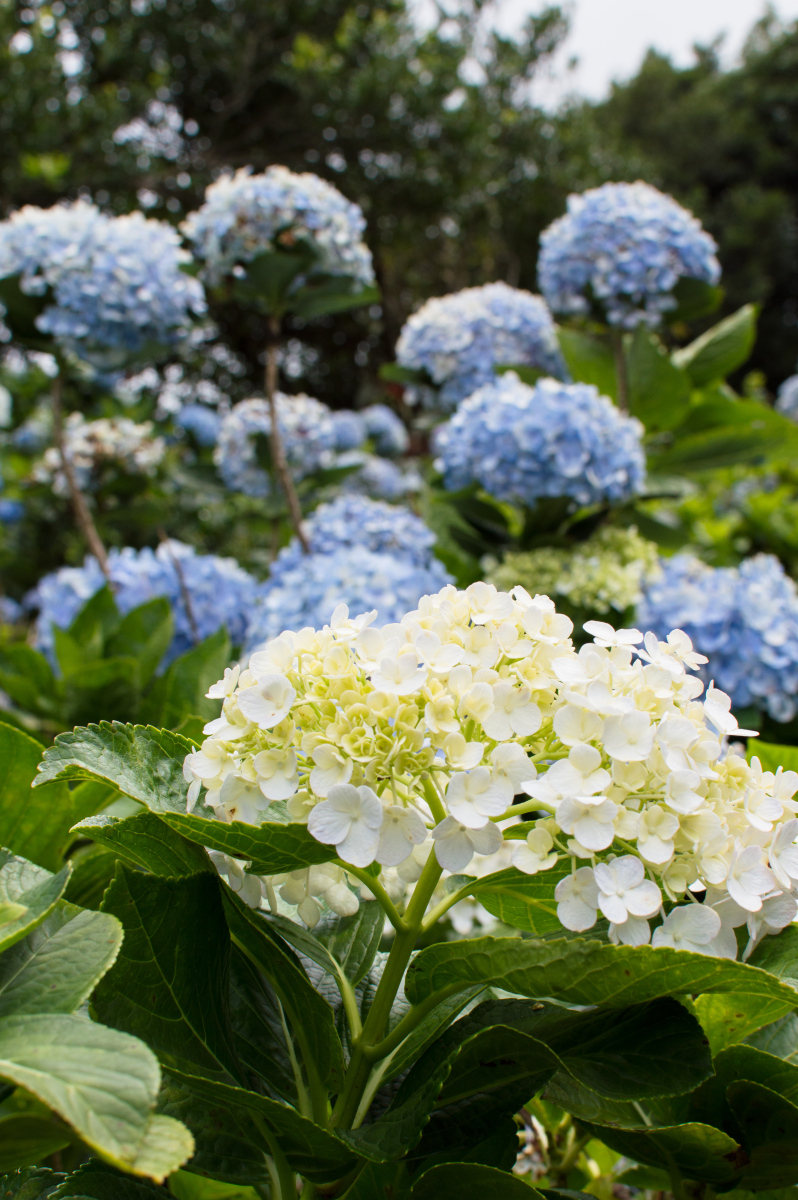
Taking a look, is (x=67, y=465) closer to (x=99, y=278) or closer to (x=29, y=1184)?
(x=99, y=278)

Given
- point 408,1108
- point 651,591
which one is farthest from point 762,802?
point 651,591

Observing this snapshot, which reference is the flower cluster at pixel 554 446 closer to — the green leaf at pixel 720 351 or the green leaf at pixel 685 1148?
the green leaf at pixel 720 351

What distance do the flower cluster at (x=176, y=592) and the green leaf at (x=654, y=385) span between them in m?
1.08

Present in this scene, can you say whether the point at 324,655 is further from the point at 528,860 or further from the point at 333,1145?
the point at 333,1145

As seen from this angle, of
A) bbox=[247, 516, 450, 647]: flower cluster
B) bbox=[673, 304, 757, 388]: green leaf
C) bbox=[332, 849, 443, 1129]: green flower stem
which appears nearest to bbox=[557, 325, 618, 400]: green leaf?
bbox=[673, 304, 757, 388]: green leaf

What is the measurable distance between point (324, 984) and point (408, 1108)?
209 millimetres

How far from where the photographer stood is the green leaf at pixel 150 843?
554 millimetres

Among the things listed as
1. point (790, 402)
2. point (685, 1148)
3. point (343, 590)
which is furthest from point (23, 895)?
point (790, 402)

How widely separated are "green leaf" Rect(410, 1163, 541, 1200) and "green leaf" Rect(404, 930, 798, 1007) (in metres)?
0.11

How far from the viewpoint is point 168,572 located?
6.99 ft

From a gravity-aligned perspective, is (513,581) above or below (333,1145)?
above

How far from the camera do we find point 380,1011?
1.93ft

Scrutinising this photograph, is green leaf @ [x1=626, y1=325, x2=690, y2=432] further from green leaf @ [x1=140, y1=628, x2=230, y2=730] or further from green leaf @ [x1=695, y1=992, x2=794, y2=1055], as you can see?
green leaf @ [x1=695, y1=992, x2=794, y2=1055]

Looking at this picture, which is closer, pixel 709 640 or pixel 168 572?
pixel 709 640
